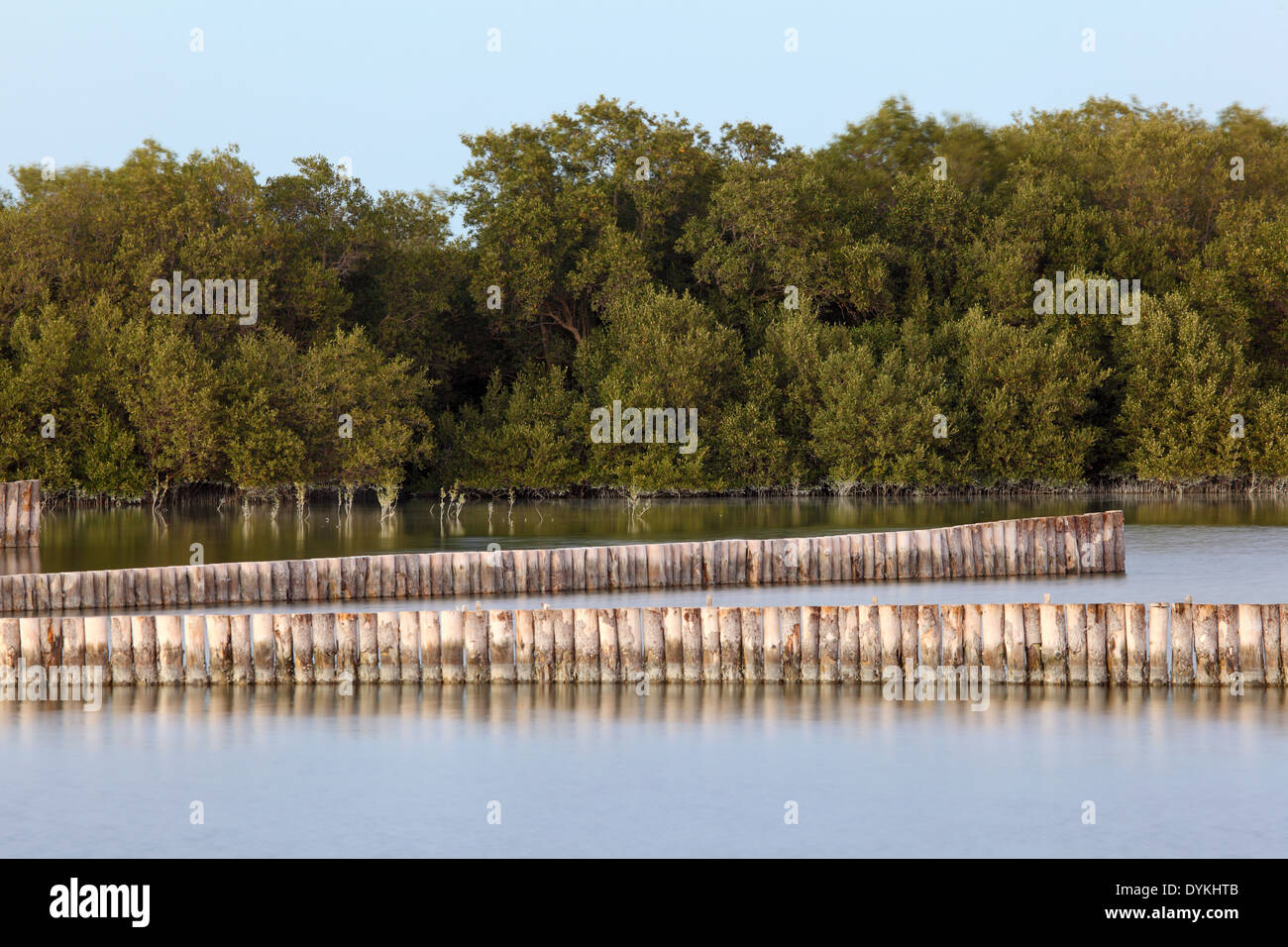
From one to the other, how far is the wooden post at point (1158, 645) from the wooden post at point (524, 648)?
9573mm

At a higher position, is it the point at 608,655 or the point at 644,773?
the point at 608,655

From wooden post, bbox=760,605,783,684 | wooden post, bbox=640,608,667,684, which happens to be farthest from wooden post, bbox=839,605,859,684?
wooden post, bbox=640,608,667,684

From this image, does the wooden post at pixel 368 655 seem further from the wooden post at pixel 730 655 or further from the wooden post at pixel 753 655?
the wooden post at pixel 753 655

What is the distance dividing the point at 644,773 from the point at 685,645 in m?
4.32

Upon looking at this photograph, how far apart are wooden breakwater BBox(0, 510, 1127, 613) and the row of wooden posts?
8056mm

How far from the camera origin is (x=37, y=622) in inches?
917

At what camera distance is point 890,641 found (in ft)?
73.7

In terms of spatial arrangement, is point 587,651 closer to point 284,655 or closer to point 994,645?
point 284,655

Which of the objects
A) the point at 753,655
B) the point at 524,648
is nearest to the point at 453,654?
the point at 524,648

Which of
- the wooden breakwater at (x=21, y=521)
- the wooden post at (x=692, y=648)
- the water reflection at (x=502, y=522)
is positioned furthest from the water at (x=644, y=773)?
the wooden breakwater at (x=21, y=521)

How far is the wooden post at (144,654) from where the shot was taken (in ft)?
76.9
